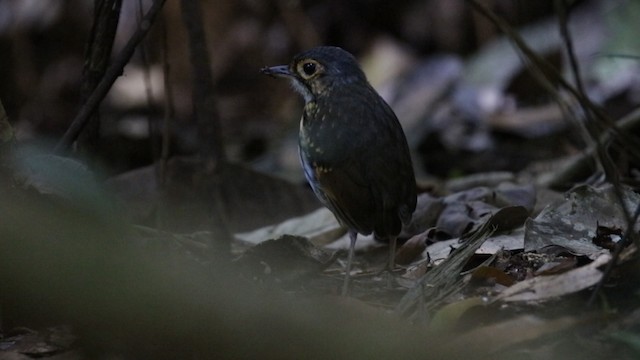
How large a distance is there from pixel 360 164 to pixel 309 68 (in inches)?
27.0

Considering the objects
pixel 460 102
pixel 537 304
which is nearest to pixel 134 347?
pixel 537 304

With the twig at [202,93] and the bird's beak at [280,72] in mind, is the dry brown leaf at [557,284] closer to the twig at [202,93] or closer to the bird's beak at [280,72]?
the twig at [202,93]

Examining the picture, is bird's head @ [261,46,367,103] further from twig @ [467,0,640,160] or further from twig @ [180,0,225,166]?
twig @ [467,0,640,160]

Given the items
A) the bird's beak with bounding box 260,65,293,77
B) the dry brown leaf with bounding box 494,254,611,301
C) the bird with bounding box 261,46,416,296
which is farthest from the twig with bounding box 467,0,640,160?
the bird's beak with bounding box 260,65,293,77

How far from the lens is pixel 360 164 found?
4270 millimetres

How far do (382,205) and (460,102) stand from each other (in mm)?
5450

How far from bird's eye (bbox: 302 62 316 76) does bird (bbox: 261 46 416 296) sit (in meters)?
0.23

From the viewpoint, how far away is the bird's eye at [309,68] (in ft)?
15.7

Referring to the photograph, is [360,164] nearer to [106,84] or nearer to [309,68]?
[309,68]

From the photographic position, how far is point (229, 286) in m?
2.56

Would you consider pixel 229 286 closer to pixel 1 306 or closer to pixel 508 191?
pixel 1 306

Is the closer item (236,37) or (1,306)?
(1,306)

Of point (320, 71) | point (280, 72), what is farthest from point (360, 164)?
point (280, 72)

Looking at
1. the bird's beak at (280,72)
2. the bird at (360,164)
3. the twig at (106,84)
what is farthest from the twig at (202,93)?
the bird's beak at (280,72)
